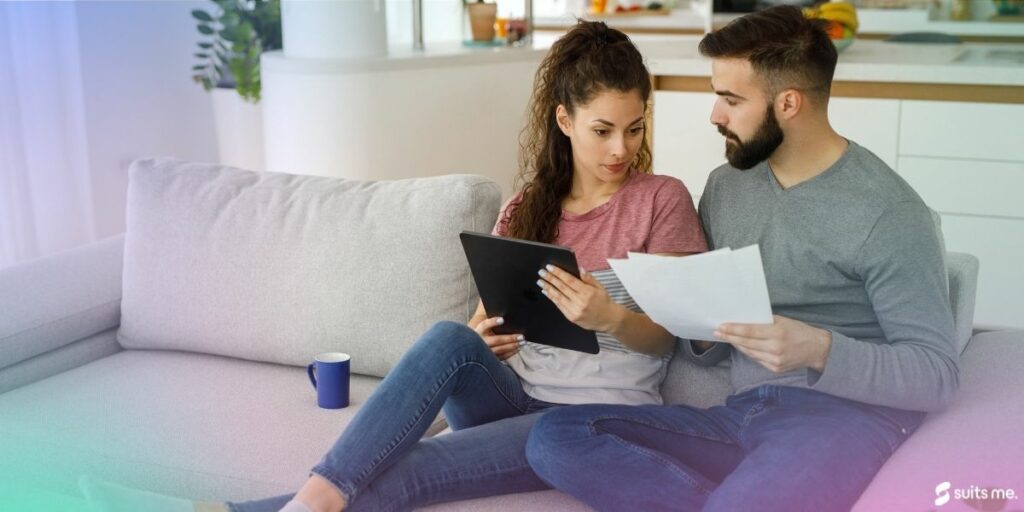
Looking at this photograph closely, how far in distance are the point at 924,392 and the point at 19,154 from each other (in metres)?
3.25

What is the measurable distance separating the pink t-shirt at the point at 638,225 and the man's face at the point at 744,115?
0.39ft

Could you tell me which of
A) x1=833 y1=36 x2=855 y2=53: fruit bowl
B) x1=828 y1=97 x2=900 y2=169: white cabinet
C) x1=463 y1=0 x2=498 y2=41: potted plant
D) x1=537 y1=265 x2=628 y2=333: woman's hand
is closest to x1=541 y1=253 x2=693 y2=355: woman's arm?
x1=537 y1=265 x2=628 y2=333: woman's hand

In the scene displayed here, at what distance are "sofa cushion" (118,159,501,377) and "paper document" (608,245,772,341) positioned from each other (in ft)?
2.31

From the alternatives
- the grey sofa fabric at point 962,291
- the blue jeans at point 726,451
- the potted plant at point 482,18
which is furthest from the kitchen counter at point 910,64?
the blue jeans at point 726,451

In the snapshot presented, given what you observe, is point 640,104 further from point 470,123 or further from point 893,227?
point 470,123

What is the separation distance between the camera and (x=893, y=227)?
1699 millimetres

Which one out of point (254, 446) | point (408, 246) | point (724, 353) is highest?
point (408, 246)

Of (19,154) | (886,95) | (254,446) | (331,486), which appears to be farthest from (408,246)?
(19,154)

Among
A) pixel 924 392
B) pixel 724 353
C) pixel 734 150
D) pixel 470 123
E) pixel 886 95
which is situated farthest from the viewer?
pixel 470 123

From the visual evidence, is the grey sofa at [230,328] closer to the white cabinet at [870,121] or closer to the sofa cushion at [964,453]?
the sofa cushion at [964,453]

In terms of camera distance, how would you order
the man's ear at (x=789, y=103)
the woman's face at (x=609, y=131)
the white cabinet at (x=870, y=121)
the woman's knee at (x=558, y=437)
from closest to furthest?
the woman's knee at (x=558, y=437) < the man's ear at (x=789, y=103) < the woman's face at (x=609, y=131) < the white cabinet at (x=870, y=121)

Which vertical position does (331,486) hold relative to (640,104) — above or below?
below

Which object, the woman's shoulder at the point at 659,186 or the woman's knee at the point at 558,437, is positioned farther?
the woman's shoulder at the point at 659,186

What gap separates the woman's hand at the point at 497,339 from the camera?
195cm
